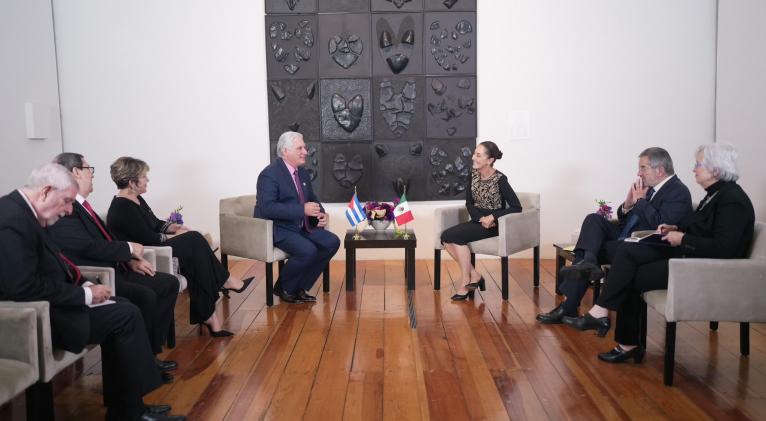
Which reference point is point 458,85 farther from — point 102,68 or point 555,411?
point 555,411

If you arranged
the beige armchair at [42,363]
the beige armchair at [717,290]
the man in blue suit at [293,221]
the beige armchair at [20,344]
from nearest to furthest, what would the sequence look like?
the beige armchair at [20,344]
the beige armchair at [42,363]
the beige armchair at [717,290]
the man in blue suit at [293,221]

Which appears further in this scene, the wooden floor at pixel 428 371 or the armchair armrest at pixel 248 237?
the armchair armrest at pixel 248 237

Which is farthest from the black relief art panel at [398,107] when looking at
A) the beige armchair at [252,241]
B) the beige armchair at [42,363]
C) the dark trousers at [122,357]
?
the beige armchair at [42,363]

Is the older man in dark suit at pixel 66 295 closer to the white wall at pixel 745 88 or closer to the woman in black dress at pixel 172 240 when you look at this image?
the woman in black dress at pixel 172 240

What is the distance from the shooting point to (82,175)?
398 cm

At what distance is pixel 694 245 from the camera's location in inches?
151

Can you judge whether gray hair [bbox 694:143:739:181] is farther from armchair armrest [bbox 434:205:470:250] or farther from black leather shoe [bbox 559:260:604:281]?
armchair armrest [bbox 434:205:470:250]

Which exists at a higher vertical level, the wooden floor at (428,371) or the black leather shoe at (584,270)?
the black leather shoe at (584,270)

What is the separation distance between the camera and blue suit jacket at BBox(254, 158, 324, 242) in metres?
5.62

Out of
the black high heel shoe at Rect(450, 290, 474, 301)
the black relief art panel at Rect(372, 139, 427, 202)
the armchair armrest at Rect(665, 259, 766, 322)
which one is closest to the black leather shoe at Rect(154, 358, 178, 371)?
the black high heel shoe at Rect(450, 290, 474, 301)

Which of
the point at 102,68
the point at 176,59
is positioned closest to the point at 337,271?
the point at 176,59

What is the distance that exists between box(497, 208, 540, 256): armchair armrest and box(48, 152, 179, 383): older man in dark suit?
261 centimetres

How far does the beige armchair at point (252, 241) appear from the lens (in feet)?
18.1

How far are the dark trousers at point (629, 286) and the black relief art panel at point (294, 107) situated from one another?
3838 mm
